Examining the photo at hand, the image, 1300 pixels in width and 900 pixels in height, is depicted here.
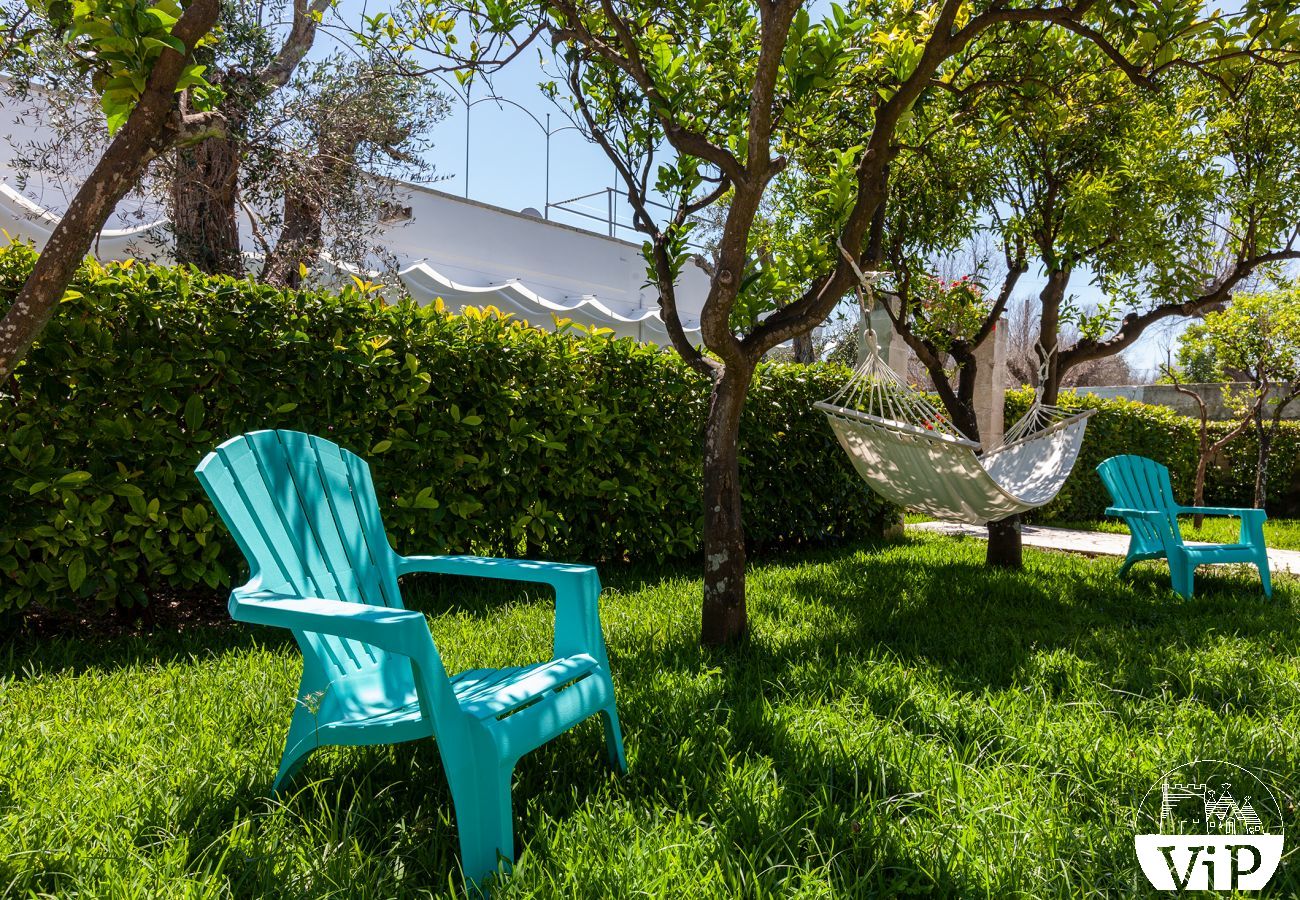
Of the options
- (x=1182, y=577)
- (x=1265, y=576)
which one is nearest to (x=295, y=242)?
(x=1182, y=577)

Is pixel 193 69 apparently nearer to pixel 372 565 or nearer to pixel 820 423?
pixel 372 565

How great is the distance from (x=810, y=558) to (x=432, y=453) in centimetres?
284

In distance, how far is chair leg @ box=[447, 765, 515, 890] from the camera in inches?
56.3

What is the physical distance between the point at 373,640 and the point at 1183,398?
18730mm

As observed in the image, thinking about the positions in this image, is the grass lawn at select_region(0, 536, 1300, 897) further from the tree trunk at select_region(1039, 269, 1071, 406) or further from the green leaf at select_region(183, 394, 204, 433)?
the tree trunk at select_region(1039, 269, 1071, 406)

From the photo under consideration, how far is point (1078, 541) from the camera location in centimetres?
688

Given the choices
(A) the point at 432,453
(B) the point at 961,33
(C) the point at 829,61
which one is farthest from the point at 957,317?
(A) the point at 432,453

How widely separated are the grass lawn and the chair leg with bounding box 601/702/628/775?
4 cm

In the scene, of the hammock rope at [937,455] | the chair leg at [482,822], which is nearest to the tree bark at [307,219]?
the hammock rope at [937,455]

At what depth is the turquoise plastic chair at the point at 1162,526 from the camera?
4168 mm

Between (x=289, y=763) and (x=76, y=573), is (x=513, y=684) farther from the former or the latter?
(x=76, y=573)

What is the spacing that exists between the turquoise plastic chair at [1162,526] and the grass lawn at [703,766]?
34.6 inches

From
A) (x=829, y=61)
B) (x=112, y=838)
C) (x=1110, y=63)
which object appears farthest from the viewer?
(x=1110, y=63)

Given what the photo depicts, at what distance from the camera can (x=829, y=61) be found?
8.08 feet
